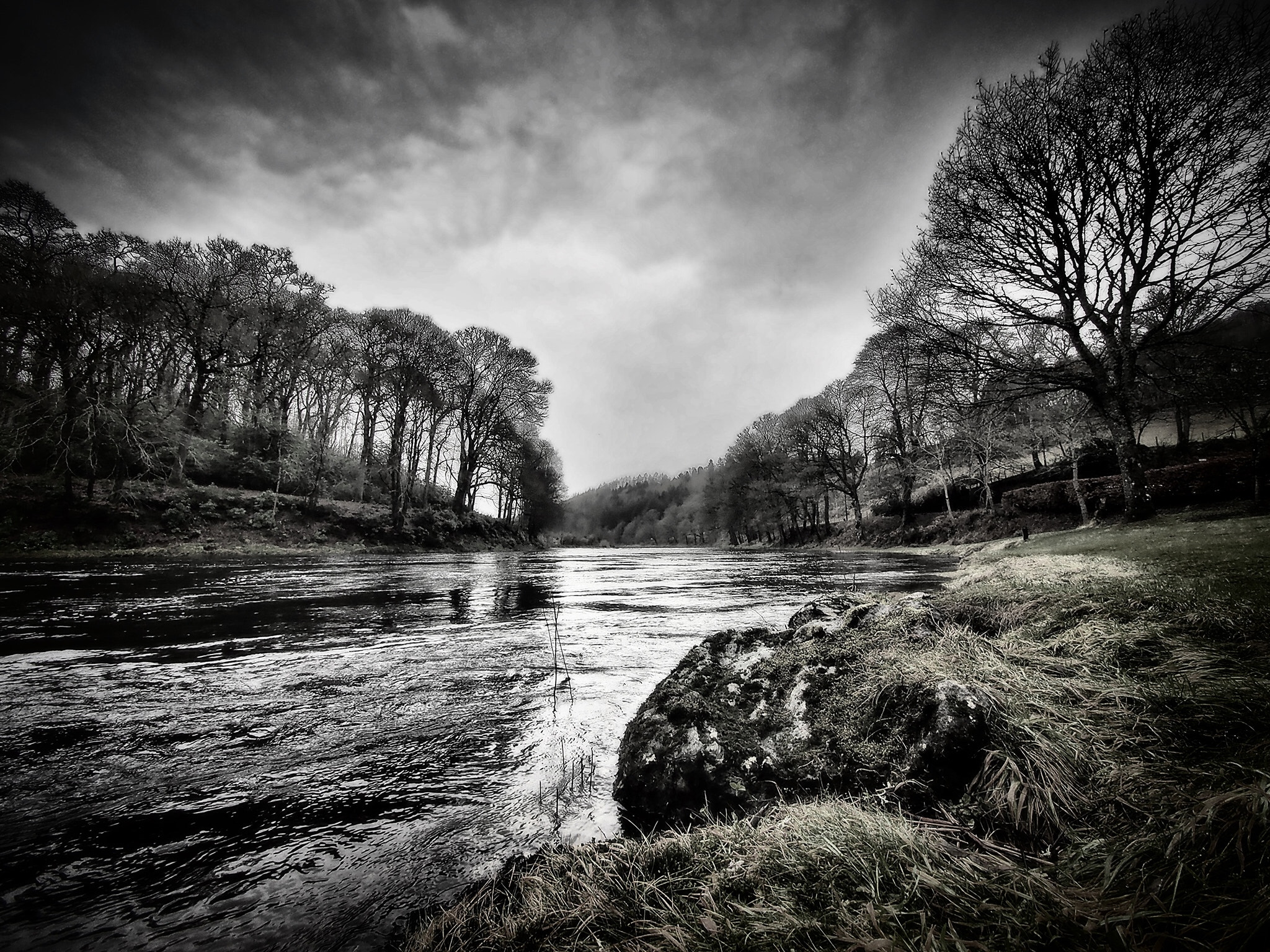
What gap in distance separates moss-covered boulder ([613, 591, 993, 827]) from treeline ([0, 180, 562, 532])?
1297cm

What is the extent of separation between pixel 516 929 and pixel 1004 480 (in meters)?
34.9

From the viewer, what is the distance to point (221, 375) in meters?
21.6

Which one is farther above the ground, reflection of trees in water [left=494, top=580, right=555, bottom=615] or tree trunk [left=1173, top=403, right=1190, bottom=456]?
tree trunk [left=1173, top=403, right=1190, bottom=456]

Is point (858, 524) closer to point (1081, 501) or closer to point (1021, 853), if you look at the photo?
point (1081, 501)

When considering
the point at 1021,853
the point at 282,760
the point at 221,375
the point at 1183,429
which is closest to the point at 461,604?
the point at 282,760

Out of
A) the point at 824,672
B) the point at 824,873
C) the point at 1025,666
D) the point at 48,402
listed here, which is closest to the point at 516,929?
the point at 824,873

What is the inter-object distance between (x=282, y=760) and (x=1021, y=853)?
371cm

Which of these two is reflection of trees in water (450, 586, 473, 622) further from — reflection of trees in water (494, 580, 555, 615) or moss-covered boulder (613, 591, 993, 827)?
moss-covered boulder (613, 591, 993, 827)

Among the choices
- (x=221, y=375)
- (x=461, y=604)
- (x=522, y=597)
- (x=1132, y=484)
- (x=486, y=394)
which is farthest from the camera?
(x=486, y=394)

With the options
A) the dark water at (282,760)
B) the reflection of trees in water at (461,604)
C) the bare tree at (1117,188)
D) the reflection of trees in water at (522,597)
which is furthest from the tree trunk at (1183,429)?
the reflection of trees in water at (461,604)

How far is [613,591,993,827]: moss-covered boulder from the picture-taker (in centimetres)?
208

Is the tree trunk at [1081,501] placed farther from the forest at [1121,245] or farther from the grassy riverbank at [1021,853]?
the grassy riverbank at [1021,853]

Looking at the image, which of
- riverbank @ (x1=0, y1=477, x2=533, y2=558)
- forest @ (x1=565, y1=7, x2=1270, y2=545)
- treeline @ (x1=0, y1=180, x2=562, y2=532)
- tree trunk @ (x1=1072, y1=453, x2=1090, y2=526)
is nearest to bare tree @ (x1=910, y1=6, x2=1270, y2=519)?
forest @ (x1=565, y1=7, x2=1270, y2=545)

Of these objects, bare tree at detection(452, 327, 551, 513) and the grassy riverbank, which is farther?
bare tree at detection(452, 327, 551, 513)
